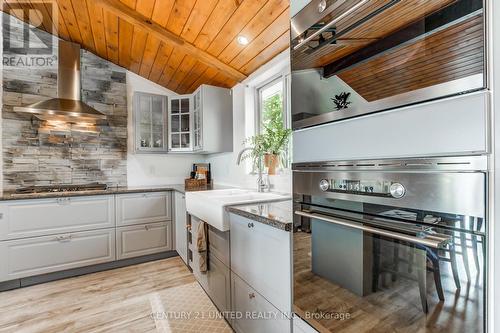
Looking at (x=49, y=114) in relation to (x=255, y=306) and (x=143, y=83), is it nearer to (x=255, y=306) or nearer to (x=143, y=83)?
(x=143, y=83)

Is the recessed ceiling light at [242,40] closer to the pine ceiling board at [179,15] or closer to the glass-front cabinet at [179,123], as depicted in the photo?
the pine ceiling board at [179,15]

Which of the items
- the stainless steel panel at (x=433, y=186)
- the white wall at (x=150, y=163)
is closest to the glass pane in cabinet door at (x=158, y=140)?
the white wall at (x=150, y=163)

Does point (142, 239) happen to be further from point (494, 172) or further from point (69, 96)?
point (494, 172)

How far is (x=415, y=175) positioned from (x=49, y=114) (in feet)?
11.0

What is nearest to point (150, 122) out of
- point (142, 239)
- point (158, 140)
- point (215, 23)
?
point (158, 140)

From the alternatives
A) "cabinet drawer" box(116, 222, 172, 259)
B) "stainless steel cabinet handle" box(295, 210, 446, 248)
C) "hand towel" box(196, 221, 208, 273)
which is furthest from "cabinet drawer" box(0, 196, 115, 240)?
"stainless steel cabinet handle" box(295, 210, 446, 248)

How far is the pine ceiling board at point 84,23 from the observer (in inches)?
91.0

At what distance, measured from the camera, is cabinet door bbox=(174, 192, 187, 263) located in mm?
2709

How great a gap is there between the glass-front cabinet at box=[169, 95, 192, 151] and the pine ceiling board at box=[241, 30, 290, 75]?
1165 millimetres

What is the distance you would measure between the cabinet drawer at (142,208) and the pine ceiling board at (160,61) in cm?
165

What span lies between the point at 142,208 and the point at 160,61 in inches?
72.7

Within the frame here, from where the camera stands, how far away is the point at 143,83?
11.6 feet

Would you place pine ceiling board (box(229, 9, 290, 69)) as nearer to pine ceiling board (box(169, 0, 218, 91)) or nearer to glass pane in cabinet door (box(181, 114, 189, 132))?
pine ceiling board (box(169, 0, 218, 91))

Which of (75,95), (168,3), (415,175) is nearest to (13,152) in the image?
(75,95)
